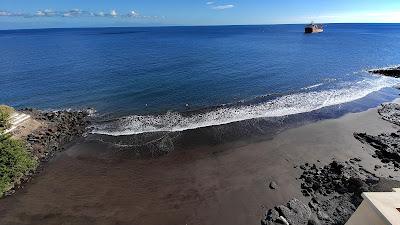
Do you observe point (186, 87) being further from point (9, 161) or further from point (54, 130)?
point (9, 161)

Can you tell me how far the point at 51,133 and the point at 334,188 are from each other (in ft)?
96.0

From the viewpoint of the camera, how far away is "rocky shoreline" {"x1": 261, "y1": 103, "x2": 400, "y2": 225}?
19453 millimetres

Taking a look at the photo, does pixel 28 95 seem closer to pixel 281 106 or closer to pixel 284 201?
pixel 281 106

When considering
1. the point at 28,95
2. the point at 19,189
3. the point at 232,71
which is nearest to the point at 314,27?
the point at 232,71

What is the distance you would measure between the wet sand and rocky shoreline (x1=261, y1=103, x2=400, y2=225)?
2.93ft

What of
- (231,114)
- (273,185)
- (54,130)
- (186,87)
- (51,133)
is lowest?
(273,185)

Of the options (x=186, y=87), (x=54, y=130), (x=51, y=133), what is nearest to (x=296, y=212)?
(x=51, y=133)

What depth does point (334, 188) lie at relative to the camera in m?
22.4

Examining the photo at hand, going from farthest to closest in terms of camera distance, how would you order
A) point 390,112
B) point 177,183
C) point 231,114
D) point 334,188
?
point 390,112 → point 231,114 → point 177,183 → point 334,188

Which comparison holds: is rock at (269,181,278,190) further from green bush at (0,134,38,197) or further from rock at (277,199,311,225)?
green bush at (0,134,38,197)

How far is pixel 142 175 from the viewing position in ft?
84.4

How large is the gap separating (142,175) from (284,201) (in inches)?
477

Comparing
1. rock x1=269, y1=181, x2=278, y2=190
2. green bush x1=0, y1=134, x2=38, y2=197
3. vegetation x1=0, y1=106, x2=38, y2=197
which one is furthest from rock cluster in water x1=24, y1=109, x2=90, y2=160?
rock x1=269, y1=181, x2=278, y2=190

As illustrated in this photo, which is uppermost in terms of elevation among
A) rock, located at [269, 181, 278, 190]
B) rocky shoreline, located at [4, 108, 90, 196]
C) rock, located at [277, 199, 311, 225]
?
rocky shoreline, located at [4, 108, 90, 196]
